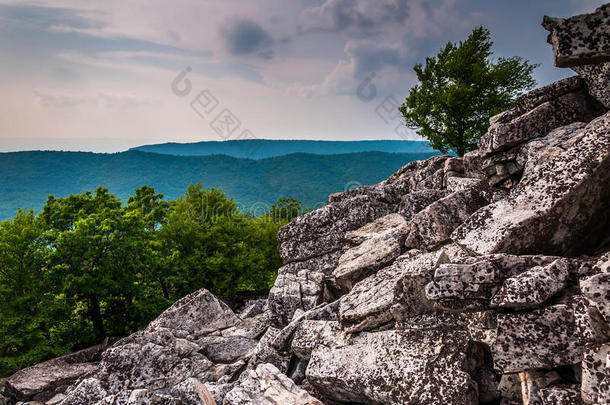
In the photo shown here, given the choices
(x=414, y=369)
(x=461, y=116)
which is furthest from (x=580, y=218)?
(x=461, y=116)

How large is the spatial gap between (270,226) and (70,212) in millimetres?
23678

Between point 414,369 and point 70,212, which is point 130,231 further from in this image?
point 414,369


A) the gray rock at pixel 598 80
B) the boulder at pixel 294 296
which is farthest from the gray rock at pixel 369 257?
the gray rock at pixel 598 80

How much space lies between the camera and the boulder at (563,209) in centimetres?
726

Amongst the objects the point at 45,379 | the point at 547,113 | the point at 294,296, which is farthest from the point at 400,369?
the point at 45,379

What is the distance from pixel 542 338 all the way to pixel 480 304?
1.04 meters

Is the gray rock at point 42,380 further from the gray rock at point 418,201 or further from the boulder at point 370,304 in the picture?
the gray rock at point 418,201

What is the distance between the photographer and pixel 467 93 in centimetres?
3841

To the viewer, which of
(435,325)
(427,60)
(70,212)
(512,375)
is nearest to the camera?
(512,375)

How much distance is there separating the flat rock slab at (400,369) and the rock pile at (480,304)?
25 millimetres

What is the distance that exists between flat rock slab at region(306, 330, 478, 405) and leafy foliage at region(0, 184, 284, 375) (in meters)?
22.9

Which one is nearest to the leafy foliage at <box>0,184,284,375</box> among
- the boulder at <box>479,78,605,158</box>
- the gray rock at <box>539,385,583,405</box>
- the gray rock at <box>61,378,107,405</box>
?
the gray rock at <box>61,378,107,405</box>

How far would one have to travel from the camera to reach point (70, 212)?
31.9 m

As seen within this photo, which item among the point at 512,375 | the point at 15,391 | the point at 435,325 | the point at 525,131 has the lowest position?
the point at 15,391
